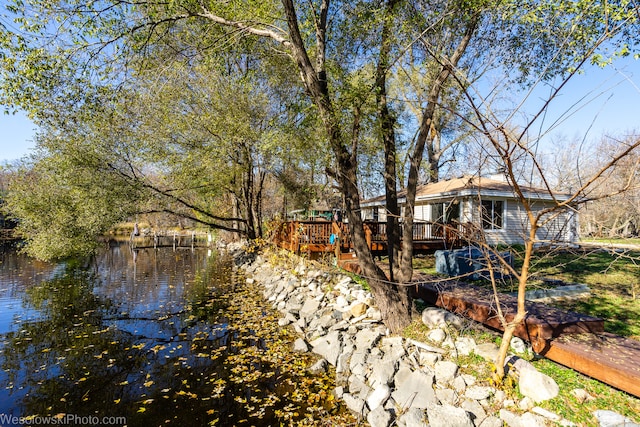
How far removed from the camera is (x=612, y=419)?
2.77 meters

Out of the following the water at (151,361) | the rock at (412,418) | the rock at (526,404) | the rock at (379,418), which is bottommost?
Result: the water at (151,361)

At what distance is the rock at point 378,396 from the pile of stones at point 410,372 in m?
0.01

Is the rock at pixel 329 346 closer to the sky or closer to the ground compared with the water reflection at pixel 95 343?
closer to the sky

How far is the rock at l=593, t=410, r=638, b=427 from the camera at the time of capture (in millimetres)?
2695

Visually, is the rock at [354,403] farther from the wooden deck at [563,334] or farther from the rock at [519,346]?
the rock at [519,346]

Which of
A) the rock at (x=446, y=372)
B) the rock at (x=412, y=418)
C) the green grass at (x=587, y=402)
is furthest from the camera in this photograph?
the rock at (x=446, y=372)

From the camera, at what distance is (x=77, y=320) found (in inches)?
300

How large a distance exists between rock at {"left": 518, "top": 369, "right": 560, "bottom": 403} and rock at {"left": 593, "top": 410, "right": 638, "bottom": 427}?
1.17 ft

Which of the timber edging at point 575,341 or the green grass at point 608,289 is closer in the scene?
the timber edging at point 575,341

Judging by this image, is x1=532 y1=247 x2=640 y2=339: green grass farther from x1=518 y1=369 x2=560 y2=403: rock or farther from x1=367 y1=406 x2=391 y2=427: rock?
x1=367 y1=406 x2=391 y2=427: rock

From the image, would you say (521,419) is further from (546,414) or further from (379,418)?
(379,418)

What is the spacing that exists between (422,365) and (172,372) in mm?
3656

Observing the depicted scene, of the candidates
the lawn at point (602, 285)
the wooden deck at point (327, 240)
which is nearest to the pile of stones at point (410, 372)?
the lawn at point (602, 285)

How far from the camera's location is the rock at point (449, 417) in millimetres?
3207
